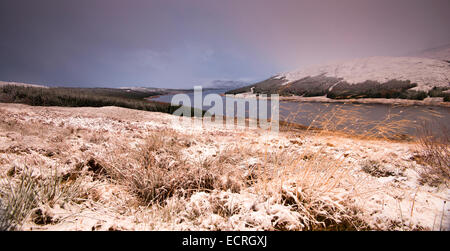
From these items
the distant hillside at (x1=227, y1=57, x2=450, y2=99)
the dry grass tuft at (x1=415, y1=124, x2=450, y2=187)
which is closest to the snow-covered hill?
the distant hillside at (x1=227, y1=57, x2=450, y2=99)

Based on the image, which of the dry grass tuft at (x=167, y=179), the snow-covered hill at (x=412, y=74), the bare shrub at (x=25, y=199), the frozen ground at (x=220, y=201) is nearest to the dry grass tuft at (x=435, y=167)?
the frozen ground at (x=220, y=201)

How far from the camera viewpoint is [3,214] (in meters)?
1.14

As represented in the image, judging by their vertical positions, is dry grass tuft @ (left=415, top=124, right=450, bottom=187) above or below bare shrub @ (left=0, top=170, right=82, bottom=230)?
below

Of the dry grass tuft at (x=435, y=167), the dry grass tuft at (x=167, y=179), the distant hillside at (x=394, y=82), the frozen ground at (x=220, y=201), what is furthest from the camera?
the distant hillside at (x=394, y=82)

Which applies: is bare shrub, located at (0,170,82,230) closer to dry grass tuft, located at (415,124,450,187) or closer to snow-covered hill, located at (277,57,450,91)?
dry grass tuft, located at (415,124,450,187)

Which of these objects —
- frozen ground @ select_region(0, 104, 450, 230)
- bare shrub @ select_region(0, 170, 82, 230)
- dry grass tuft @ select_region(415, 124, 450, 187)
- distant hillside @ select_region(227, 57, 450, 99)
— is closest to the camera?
bare shrub @ select_region(0, 170, 82, 230)

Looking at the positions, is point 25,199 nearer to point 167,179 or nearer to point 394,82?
point 167,179

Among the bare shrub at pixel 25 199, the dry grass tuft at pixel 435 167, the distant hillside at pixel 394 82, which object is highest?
the distant hillside at pixel 394 82

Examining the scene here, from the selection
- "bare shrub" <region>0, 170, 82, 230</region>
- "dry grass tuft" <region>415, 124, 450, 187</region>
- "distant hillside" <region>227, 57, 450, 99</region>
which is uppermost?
"distant hillside" <region>227, 57, 450, 99</region>

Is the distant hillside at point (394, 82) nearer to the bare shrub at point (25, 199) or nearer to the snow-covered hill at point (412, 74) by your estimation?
the snow-covered hill at point (412, 74)

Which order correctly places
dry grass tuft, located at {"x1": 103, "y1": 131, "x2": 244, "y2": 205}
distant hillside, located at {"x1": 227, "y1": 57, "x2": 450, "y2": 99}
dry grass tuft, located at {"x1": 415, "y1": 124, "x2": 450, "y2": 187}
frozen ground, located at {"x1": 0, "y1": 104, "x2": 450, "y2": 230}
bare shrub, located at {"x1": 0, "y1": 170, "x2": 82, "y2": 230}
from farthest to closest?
distant hillside, located at {"x1": 227, "y1": 57, "x2": 450, "y2": 99} < dry grass tuft, located at {"x1": 415, "y1": 124, "x2": 450, "y2": 187} < dry grass tuft, located at {"x1": 103, "y1": 131, "x2": 244, "y2": 205} < frozen ground, located at {"x1": 0, "y1": 104, "x2": 450, "y2": 230} < bare shrub, located at {"x1": 0, "y1": 170, "x2": 82, "y2": 230}

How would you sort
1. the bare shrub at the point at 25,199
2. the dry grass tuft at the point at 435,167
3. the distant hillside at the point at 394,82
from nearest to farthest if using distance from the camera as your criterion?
the bare shrub at the point at 25,199
the dry grass tuft at the point at 435,167
the distant hillside at the point at 394,82

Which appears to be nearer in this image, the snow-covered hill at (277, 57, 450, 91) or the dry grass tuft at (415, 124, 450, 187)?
the dry grass tuft at (415, 124, 450, 187)
